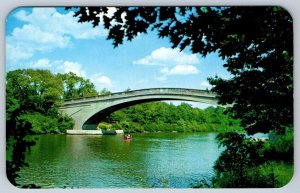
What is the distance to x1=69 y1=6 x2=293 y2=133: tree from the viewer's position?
7.96 ft

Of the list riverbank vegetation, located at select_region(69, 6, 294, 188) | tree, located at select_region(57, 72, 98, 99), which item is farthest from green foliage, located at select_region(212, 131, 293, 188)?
tree, located at select_region(57, 72, 98, 99)


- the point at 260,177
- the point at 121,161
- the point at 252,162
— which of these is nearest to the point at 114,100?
the point at 121,161

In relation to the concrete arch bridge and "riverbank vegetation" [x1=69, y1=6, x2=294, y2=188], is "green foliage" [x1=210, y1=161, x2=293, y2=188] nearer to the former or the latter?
"riverbank vegetation" [x1=69, y1=6, x2=294, y2=188]

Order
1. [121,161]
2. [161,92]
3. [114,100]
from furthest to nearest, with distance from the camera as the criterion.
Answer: [121,161]
[114,100]
[161,92]

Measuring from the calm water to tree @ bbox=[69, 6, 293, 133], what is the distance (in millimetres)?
582

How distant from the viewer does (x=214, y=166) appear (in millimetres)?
3295

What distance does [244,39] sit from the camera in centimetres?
263

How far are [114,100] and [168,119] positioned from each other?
0.63 metres

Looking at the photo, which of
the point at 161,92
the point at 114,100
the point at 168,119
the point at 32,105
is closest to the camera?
the point at 32,105

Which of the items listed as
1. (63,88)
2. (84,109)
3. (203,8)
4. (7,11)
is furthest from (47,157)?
(203,8)

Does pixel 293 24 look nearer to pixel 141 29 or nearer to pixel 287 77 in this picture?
pixel 287 77

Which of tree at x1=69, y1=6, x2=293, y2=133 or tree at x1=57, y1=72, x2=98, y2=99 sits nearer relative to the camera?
tree at x1=69, y1=6, x2=293, y2=133

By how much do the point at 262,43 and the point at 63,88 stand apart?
141 cm

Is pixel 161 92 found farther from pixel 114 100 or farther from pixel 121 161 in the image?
pixel 121 161
